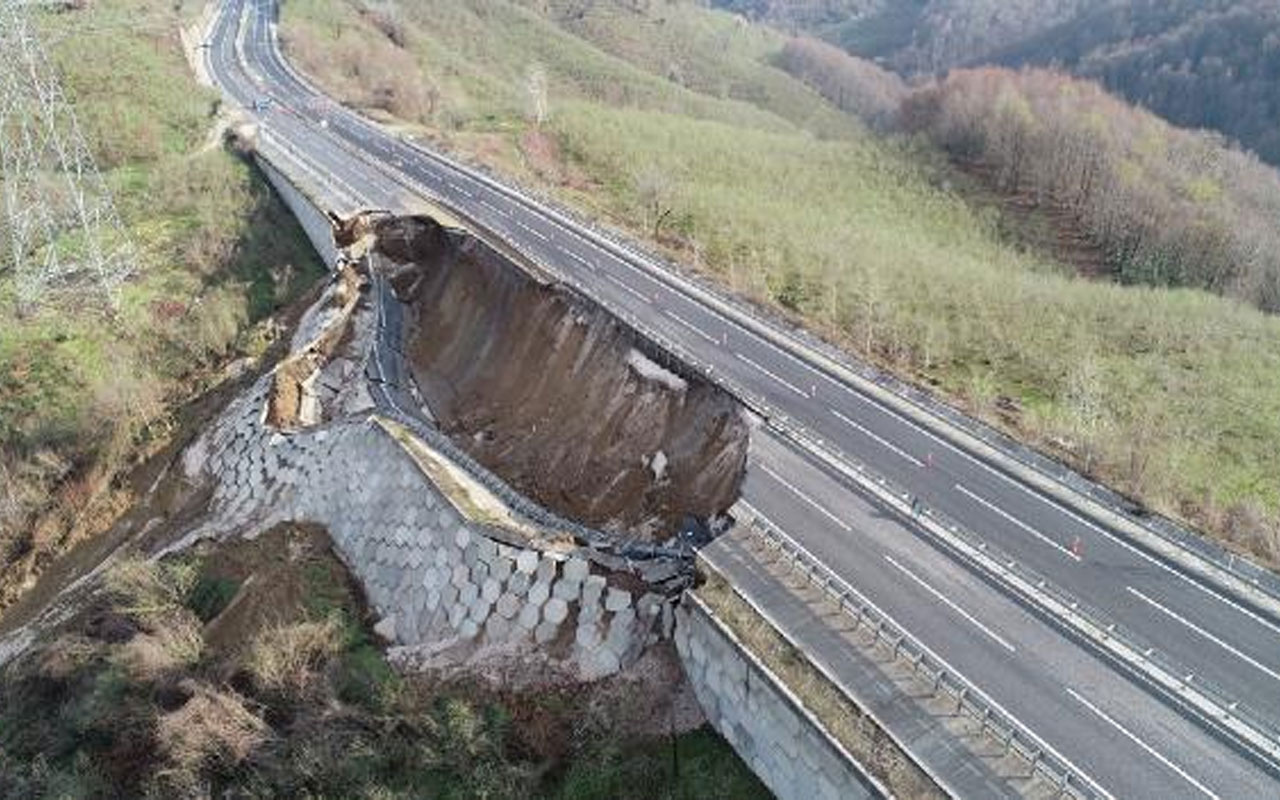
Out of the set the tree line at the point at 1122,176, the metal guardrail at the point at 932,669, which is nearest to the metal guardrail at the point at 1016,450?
the metal guardrail at the point at 932,669

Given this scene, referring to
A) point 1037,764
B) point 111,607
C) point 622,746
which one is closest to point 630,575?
point 622,746

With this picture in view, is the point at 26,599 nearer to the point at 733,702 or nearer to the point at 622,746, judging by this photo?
the point at 622,746

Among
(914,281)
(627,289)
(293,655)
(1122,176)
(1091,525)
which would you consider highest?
(1122,176)

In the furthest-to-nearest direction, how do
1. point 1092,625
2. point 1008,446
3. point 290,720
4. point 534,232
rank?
1. point 534,232
2. point 1008,446
3. point 290,720
4. point 1092,625

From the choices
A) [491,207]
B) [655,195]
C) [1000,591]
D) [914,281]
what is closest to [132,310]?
[491,207]

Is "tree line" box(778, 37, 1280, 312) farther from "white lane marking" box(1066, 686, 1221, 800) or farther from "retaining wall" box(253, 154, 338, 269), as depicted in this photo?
"white lane marking" box(1066, 686, 1221, 800)

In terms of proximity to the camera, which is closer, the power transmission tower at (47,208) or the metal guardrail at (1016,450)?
the metal guardrail at (1016,450)

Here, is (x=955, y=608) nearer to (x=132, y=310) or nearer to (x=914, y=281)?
(x=914, y=281)

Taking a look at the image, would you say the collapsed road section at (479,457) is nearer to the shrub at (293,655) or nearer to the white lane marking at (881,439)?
the shrub at (293,655)
